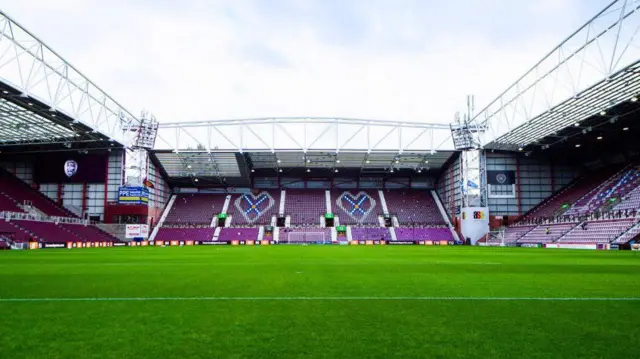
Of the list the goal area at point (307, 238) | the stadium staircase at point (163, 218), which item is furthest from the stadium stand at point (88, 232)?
the goal area at point (307, 238)

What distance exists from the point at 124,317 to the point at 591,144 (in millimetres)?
58050

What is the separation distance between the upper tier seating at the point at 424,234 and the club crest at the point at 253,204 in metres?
20.2

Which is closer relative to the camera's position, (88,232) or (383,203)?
(88,232)

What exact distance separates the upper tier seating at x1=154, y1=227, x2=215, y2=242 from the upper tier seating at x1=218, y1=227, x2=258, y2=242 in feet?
5.62

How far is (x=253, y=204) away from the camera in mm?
70750

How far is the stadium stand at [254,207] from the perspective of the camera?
6769 centimetres

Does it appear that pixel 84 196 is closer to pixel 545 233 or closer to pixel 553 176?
pixel 545 233

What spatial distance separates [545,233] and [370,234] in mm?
23933

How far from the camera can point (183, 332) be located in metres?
5.07

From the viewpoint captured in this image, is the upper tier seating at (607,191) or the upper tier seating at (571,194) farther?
the upper tier seating at (571,194)

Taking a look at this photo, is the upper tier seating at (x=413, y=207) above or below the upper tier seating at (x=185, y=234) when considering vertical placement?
above

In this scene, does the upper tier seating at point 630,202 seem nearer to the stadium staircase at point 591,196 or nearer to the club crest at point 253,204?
the stadium staircase at point 591,196

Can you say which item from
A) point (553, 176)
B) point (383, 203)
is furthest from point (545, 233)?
point (383, 203)

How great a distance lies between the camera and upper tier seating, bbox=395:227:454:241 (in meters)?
62.5
